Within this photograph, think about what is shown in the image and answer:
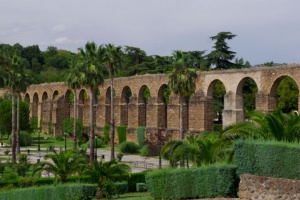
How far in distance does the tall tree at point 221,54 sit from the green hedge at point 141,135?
13.6m

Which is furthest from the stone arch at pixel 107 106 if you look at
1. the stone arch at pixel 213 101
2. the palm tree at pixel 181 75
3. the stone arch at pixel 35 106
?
the palm tree at pixel 181 75

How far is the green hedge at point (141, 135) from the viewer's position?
53.2 m

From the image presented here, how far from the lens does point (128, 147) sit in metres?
51.9

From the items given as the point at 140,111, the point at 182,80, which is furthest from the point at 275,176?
the point at 140,111

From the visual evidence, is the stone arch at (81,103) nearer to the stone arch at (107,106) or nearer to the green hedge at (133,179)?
the stone arch at (107,106)

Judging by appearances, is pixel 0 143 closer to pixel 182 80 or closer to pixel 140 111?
pixel 140 111

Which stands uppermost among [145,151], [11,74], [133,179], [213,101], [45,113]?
[11,74]

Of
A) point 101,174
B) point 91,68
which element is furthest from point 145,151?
point 101,174

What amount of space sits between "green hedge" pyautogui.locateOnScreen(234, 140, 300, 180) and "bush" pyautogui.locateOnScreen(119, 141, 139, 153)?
36892 millimetres

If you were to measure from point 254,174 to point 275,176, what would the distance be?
2.34 ft

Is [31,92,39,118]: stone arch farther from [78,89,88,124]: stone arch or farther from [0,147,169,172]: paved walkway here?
[0,147,169,172]: paved walkway

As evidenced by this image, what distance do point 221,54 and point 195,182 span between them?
152 ft

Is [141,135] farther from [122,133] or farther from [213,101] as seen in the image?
[213,101]

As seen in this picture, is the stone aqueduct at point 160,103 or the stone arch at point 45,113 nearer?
the stone aqueduct at point 160,103
